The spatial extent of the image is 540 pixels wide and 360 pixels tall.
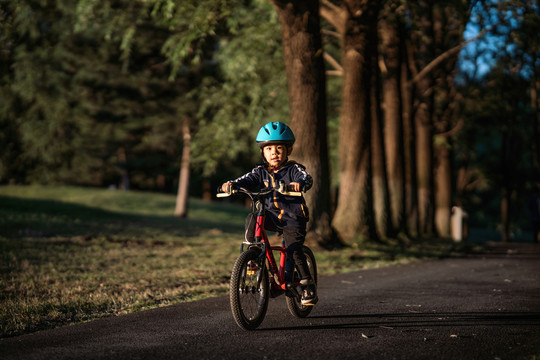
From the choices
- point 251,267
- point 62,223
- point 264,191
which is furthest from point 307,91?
point 62,223

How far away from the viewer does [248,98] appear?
21.7 m

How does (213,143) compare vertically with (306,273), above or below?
above

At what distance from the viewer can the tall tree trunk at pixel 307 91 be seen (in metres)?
13.0

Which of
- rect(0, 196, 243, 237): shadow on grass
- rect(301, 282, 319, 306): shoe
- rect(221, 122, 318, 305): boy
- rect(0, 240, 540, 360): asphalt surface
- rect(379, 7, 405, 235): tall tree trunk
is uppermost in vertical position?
rect(379, 7, 405, 235): tall tree trunk

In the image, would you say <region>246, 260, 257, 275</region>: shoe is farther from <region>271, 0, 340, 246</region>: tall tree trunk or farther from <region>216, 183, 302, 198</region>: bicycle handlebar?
<region>271, 0, 340, 246</region>: tall tree trunk

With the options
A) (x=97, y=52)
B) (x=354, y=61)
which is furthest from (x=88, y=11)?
(x=97, y=52)

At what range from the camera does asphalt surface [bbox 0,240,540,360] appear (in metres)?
4.92

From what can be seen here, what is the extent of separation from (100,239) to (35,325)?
8.85 metres

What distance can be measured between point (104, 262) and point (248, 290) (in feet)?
20.7

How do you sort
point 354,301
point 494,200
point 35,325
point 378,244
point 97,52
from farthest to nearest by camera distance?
1. point 494,200
2. point 97,52
3. point 378,244
4. point 354,301
5. point 35,325

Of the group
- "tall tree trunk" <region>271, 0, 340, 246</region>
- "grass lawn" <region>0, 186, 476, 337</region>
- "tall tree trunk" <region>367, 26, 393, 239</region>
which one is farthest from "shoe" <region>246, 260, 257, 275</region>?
"tall tree trunk" <region>367, 26, 393, 239</region>

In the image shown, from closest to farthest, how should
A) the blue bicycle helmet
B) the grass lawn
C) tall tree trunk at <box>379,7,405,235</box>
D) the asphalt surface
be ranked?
1. the asphalt surface
2. the blue bicycle helmet
3. the grass lawn
4. tall tree trunk at <box>379,7,405,235</box>

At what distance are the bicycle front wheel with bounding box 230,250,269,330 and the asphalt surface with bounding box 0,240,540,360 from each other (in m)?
0.14

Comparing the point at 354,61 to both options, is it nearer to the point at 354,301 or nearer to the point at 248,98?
the point at 248,98
